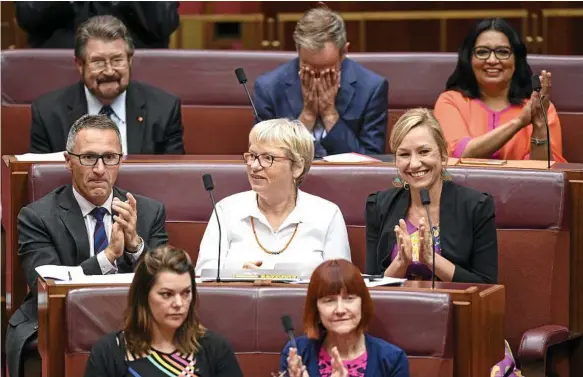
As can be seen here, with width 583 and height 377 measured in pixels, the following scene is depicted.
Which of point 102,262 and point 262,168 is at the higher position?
point 262,168

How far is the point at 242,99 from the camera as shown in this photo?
7.91 ft

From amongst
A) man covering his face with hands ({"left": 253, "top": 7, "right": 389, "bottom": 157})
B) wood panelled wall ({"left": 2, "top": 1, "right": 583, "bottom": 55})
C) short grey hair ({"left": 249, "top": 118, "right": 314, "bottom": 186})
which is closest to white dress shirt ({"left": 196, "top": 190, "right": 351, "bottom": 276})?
short grey hair ({"left": 249, "top": 118, "right": 314, "bottom": 186})

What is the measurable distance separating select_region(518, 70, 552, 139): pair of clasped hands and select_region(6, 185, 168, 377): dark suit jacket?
0.63 meters

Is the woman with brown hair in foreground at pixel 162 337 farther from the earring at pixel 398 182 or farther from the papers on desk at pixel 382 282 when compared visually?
the earring at pixel 398 182

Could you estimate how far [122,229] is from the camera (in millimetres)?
1700

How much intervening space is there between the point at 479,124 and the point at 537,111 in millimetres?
138

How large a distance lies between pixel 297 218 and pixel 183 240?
0.74 feet

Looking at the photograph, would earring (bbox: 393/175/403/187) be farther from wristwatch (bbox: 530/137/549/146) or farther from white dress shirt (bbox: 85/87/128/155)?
white dress shirt (bbox: 85/87/128/155)

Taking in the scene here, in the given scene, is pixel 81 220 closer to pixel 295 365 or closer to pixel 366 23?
pixel 295 365

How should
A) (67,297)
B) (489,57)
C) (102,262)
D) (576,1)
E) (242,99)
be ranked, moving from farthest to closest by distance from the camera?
1. (576,1)
2. (242,99)
3. (489,57)
4. (102,262)
5. (67,297)

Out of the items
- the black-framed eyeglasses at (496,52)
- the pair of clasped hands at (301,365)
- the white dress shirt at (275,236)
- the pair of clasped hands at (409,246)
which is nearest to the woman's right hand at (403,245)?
the pair of clasped hands at (409,246)

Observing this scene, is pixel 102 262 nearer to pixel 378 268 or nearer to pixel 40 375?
pixel 40 375

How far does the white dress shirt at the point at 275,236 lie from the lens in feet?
5.68

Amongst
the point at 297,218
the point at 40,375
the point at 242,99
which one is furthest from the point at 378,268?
the point at 242,99
